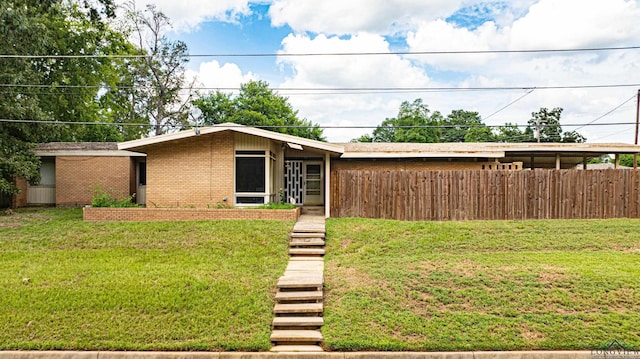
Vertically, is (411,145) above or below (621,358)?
above

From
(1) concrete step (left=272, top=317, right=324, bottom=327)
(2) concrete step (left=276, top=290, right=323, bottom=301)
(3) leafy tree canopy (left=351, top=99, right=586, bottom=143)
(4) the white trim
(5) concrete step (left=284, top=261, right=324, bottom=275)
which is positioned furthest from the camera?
(3) leafy tree canopy (left=351, top=99, right=586, bottom=143)

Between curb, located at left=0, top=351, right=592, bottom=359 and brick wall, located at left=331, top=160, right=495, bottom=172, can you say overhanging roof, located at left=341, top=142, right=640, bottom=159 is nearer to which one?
brick wall, located at left=331, top=160, right=495, bottom=172

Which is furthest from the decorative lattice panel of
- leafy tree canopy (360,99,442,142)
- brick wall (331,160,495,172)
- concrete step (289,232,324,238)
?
leafy tree canopy (360,99,442,142)

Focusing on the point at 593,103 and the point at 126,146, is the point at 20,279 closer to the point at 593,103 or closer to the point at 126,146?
the point at 126,146

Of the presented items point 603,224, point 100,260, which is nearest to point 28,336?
point 100,260

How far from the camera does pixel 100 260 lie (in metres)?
8.94

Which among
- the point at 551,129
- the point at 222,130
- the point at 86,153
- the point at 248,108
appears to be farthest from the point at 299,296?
the point at 551,129

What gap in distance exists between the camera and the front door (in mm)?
17781

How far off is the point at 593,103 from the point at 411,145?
66.1 feet

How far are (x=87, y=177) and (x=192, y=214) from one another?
29.1 ft

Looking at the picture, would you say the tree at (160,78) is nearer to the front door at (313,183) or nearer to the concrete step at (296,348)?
the front door at (313,183)

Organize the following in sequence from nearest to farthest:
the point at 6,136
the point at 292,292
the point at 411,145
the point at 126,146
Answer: the point at 292,292 < the point at 126,146 < the point at 6,136 < the point at 411,145

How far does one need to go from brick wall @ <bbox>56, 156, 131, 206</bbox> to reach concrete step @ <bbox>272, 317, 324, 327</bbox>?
47.1 feet

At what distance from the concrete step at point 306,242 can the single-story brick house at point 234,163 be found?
3073mm
